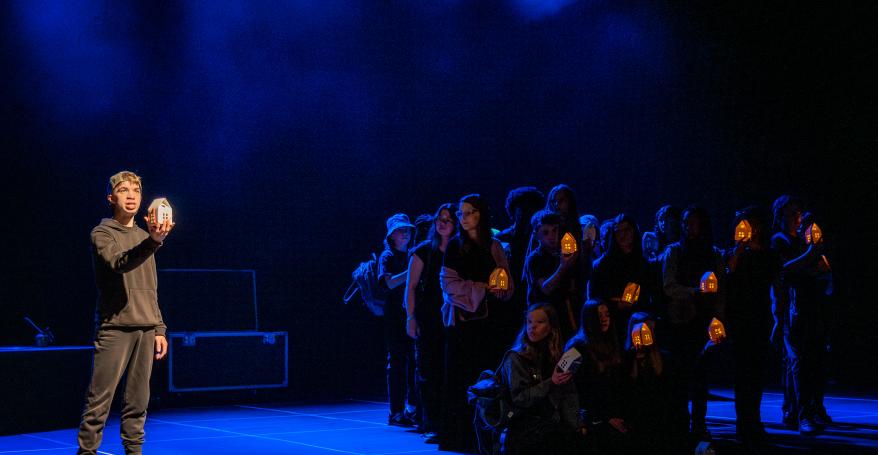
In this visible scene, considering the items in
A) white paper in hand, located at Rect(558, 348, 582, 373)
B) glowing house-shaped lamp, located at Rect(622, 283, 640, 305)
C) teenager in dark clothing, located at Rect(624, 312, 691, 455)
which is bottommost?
teenager in dark clothing, located at Rect(624, 312, 691, 455)

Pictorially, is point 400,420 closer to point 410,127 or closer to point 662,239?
point 662,239

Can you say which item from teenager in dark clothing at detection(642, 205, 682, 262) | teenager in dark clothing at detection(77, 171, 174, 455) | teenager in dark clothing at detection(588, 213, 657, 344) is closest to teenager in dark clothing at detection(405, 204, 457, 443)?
teenager in dark clothing at detection(588, 213, 657, 344)

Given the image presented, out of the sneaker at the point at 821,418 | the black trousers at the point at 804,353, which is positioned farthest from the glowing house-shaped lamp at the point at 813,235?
the sneaker at the point at 821,418

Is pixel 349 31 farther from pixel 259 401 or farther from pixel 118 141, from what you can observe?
pixel 259 401

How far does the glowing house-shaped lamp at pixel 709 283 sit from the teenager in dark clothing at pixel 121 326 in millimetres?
3261

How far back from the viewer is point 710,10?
1074 centimetres

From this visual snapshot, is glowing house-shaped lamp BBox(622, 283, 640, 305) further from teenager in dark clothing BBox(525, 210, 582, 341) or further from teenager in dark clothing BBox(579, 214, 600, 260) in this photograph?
teenager in dark clothing BBox(579, 214, 600, 260)

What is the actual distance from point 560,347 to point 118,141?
543 centimetres

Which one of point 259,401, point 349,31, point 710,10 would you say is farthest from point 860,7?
point 259,401

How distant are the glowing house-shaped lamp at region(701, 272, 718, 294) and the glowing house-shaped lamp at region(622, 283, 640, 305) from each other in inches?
16.4

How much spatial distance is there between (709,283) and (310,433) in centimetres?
317

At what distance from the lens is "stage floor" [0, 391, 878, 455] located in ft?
20.6

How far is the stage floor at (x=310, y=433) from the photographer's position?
6.29 m

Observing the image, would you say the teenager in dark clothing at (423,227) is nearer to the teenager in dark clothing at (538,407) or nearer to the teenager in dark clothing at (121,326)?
the teenager in dark clothing at (538,407)
